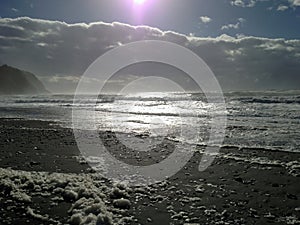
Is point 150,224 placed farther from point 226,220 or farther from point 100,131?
point 100,131

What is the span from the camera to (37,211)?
7598 millimetres

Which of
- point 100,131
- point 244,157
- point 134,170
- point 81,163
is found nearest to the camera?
point 134,170

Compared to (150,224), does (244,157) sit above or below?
above

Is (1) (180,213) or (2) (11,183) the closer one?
(1) (180,213)

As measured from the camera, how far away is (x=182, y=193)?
950 centimetres

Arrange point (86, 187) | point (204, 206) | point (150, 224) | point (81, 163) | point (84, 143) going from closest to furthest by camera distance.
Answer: point (150, 224), point (204, 206), point (86, 187), point (81, 163), point (84, 143)

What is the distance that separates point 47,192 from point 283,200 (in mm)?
5962

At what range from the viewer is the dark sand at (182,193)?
7.58m

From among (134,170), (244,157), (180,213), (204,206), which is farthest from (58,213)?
(244,157)

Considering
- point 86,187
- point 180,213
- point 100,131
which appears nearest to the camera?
point 180,213

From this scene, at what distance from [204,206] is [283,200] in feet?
7.05

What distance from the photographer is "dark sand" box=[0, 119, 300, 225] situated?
7.58 metres

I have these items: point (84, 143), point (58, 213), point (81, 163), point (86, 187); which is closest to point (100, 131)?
point (84, 143)

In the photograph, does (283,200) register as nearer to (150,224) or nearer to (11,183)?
(150,224)
